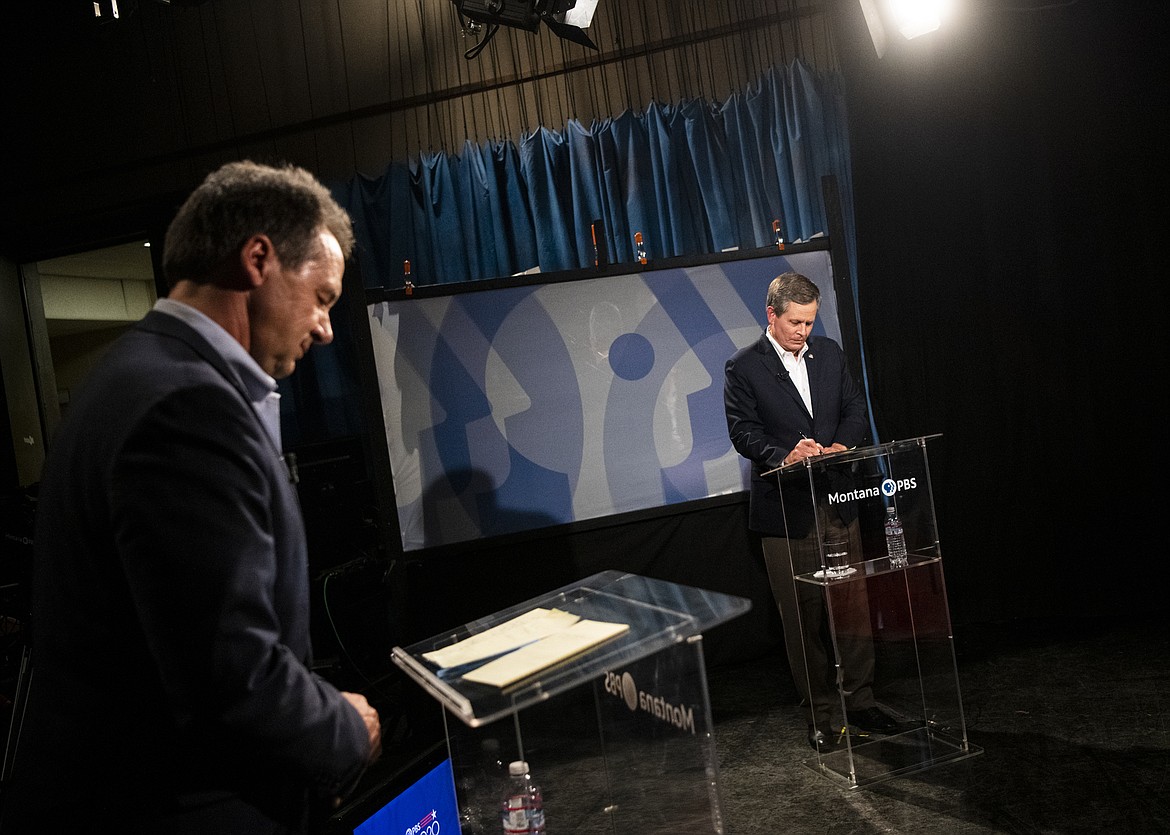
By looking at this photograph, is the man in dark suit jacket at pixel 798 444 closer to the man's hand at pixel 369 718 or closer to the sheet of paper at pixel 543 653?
the sheet of paper at pixel 543 653

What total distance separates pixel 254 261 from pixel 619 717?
0.98 metres

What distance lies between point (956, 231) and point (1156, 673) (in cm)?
212

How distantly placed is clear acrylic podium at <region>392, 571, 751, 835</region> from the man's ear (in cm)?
61

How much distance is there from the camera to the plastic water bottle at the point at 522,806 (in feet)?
5.14

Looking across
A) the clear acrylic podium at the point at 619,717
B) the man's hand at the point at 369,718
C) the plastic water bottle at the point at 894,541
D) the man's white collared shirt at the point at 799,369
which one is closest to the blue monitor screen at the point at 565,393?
the man's white collared shirt at the point at 799,369

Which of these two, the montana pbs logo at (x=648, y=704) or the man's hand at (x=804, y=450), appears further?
the man's hand at (x=804, y=450)

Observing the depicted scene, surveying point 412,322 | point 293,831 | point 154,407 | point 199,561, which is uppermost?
point 412,322

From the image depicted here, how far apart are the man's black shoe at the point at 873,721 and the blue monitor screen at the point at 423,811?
1.57 meters

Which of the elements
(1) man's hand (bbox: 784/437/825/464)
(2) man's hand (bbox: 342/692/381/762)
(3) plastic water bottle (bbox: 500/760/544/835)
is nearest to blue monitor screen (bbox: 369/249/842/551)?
(1) man's hand (bbox: 784/437/825/464)

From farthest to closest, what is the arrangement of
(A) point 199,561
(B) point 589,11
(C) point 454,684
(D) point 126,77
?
(D) point 126,77 → (B) point 589,11 → (C) point 454,684 → (A) point 199,561

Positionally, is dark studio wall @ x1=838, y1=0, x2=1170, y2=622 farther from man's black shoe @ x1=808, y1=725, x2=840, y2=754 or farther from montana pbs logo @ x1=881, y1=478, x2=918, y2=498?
man's black shoe @ x1=808, y1=725, x2=840, y2=754

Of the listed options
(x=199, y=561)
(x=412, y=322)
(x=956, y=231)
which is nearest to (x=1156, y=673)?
(x=956, y=231)

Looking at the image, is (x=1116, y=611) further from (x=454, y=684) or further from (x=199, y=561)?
(x=199, y=561)

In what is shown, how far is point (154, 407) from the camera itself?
104 centimetres
